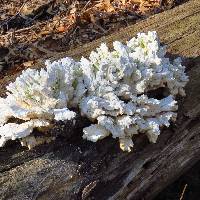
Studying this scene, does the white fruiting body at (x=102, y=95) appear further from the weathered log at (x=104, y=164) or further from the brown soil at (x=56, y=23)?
the brown soil at (x=56, y=23)

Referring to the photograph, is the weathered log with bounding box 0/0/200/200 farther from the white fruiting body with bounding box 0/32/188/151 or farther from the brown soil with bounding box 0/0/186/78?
the brown soil with bounding box 0/0/186/78

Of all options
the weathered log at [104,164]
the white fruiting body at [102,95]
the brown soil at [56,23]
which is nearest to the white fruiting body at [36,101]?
the white fruiting body at [102,95]

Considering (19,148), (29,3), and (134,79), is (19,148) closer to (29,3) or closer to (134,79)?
(134,79)

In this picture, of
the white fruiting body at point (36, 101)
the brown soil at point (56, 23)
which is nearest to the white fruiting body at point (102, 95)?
the white fruiting body at point (36, 101)

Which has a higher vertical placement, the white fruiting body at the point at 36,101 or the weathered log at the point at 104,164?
the white fruiting body at the point at 36,101

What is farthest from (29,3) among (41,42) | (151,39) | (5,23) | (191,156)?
(191,156)

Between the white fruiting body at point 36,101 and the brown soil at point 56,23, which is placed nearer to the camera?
the white fruiting body at point 36,101

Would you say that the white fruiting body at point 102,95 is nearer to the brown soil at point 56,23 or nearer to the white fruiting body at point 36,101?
the white fruiting body at point 36,101
